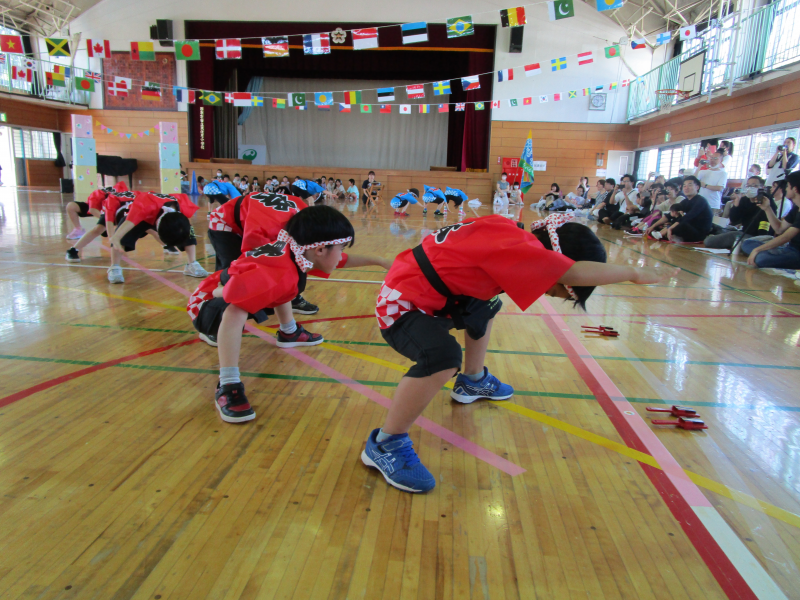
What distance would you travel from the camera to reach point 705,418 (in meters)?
2.16

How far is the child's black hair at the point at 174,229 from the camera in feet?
14.3

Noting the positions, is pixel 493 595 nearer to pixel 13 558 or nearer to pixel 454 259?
pixel 454 259

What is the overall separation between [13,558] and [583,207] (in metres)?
15.4

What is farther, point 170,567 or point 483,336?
point 483,336

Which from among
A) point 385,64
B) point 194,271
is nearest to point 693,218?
point 194,271

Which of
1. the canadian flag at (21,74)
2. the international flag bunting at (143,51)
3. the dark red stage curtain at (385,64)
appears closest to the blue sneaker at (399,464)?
the international flag bunting at (143,51)

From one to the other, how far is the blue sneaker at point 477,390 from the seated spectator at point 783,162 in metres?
7.87

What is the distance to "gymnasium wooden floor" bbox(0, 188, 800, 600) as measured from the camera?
128cm

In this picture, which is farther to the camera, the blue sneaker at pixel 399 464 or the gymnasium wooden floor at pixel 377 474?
the blue sneaker at pixel 399 464

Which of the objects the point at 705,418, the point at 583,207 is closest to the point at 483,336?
the point at 705,418

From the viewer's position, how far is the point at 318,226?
2102 mm

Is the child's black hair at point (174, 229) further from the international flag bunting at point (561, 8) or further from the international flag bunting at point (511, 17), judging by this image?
the international flag bunting at point (511, 17)

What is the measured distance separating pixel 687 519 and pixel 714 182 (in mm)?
9334

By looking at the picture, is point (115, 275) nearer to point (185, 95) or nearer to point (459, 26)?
point (459, 26)
